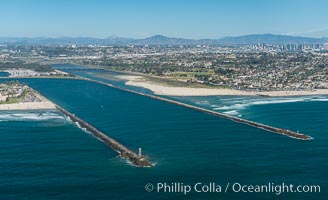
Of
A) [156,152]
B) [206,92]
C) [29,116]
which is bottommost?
[29,116]

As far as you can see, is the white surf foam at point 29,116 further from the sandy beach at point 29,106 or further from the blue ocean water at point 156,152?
the sandy beach at point 29,106

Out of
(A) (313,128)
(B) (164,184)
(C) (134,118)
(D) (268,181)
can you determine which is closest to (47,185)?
(B) (164,184)

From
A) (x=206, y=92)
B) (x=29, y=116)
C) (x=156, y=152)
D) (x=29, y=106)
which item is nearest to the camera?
(x=156, y=152)

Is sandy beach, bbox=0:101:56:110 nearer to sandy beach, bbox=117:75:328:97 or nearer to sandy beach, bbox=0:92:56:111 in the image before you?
sandy beach, bbox=0:92:56:111

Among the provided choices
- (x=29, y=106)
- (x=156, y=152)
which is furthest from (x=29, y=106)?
(x=156, y=152)

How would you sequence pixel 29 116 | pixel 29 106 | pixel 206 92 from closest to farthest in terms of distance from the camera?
pixel 29 116 < pixel 29 106 < pixel 206 92

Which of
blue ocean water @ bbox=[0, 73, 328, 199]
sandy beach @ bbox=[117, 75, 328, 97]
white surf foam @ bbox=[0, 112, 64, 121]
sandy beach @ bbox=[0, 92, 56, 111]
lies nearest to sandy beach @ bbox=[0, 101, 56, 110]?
sandy beach @ bbox=[0, 92, 56, 111]

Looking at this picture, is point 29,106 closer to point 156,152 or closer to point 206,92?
point 206,92

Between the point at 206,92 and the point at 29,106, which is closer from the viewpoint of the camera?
the point at 29,106
